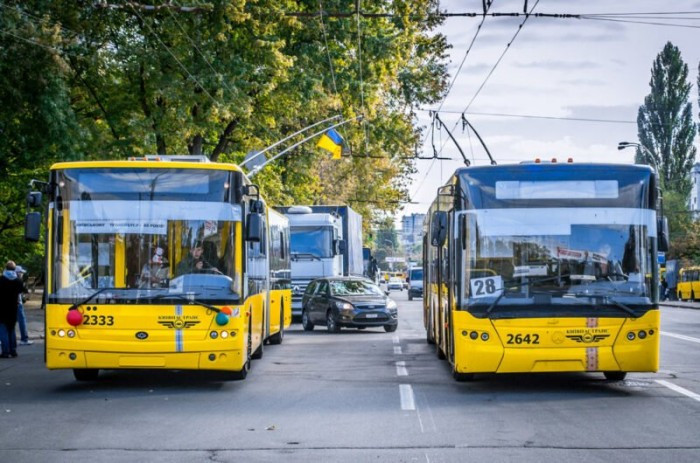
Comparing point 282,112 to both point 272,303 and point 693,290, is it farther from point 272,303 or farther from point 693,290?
point 693,290

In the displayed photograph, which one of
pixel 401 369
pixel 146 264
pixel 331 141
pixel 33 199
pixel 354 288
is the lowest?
pixel 401 369

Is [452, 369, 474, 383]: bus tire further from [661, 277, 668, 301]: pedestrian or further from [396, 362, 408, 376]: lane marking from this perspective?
[661, 277, 668, 301]: pedestrian

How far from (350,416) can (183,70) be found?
22009mm

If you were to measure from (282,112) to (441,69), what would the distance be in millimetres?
9898

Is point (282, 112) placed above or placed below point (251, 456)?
above

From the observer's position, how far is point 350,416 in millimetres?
11562

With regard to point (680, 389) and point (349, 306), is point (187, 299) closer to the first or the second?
point (680, 389)

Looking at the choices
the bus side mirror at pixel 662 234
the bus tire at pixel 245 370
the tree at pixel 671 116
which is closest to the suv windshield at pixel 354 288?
the bus tire at pixel 245 370

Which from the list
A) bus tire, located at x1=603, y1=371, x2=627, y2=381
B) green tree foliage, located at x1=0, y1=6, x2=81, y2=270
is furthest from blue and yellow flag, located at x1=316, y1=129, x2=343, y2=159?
bus tire, located at x1=603, y1=371, x2=627, y2=381

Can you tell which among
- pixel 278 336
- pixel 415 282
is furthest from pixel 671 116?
pixel 278 336

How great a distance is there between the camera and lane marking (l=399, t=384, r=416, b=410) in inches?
486

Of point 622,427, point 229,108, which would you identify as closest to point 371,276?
point 229,108

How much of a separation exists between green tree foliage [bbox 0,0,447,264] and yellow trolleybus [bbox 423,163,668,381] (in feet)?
46.2

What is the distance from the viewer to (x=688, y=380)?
15.0 m
